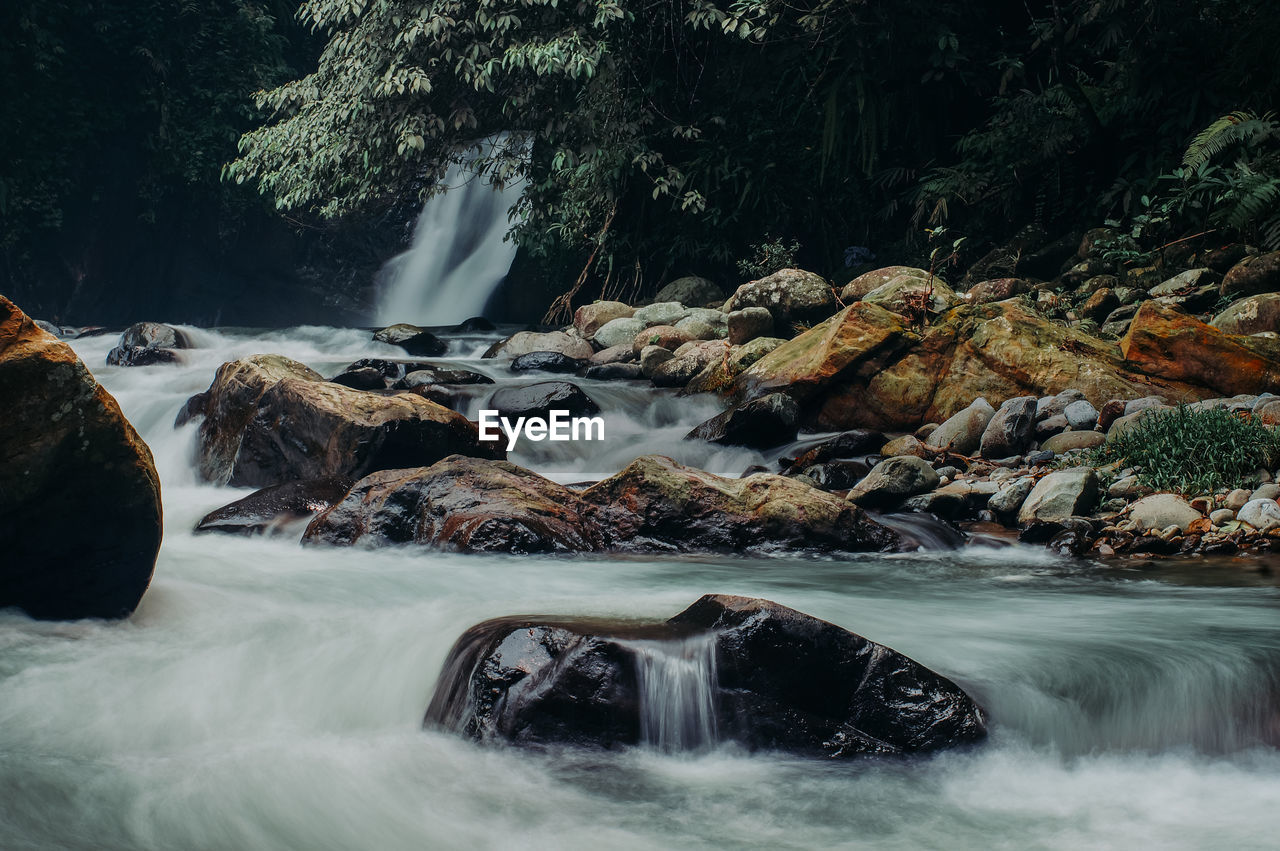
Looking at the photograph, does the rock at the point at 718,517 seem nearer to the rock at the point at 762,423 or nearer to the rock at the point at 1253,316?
the rock at the point at 762,423

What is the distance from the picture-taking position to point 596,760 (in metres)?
→ 3.29

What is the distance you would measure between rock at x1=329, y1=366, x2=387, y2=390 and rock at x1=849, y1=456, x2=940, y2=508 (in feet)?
19.3

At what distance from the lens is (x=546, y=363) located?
12812 mm

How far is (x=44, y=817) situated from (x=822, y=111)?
45.7 ft

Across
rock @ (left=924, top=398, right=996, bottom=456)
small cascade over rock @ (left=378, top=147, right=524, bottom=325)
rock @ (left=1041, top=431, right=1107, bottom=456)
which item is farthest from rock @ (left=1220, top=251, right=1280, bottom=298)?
small cascade over rock @ (left=378, top=147, right=524, bottom=325)

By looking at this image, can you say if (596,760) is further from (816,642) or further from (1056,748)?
(1056,748)

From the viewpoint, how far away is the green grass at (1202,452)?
6.20 metres

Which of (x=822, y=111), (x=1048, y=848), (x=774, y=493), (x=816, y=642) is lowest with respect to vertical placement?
(x=1048, y=848)

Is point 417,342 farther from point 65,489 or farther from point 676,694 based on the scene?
point 676,694

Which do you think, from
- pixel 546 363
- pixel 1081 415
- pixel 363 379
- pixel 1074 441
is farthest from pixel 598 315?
pixel 1074 441

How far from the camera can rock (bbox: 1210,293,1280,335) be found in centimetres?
855

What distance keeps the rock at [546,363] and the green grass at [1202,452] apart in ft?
24.4

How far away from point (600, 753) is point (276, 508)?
4.04 meters

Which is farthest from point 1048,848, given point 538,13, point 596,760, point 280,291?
Answer: point 280,291
